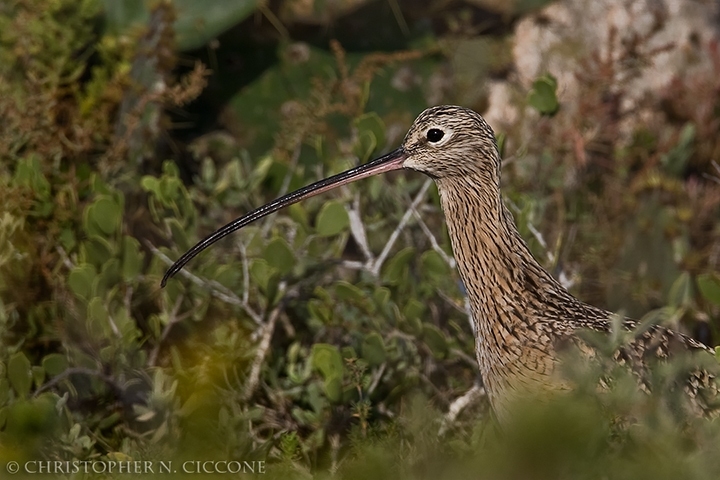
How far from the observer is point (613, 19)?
5.75 metres

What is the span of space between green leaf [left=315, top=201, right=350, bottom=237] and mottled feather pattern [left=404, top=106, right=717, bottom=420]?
681 millimetres

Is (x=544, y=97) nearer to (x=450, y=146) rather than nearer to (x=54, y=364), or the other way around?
(x=450, y=146)

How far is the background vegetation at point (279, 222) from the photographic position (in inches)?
143

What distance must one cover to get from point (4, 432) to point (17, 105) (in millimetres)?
1714

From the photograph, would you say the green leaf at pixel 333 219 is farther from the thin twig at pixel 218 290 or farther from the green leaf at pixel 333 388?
the green leaf at pixel 333 388

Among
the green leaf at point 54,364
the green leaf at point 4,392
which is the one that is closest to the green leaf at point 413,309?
the green leaf at point 54,364

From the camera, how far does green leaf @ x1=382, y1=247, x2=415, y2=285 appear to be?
392 centimetres

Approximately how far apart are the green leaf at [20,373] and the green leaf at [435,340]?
1.31 meters

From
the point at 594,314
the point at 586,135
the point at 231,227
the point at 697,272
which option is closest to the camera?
the point at 594,314

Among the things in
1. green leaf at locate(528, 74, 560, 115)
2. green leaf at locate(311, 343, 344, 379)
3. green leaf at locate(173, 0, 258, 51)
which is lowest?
green leaf at locate(311, 343, 344, 379)

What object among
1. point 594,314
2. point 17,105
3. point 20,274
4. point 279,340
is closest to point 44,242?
point 20,274

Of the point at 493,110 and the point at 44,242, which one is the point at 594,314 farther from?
the point at 493,110

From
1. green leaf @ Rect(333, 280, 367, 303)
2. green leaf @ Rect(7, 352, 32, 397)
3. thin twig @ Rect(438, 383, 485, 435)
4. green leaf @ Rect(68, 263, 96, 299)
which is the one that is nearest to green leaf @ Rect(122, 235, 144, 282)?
green leaf @ Rect(68, 263, 96, 299)

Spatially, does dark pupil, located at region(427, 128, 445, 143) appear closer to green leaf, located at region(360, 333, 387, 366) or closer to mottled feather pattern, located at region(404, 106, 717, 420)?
mottled feather pattern, located at region(404, 106, 717, 420)
